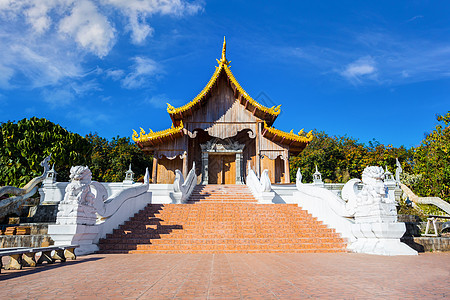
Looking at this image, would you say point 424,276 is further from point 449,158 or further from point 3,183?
point 3,183

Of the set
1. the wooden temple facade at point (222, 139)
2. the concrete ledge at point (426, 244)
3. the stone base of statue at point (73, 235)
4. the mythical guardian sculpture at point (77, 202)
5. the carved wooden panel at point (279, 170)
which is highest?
the wooden temple facade at point (222, 139)

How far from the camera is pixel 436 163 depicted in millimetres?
15383

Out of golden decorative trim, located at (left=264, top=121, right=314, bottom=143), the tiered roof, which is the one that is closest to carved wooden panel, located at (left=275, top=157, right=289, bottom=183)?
the tiered roof

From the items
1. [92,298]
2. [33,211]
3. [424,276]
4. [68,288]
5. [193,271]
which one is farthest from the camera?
[33,211]

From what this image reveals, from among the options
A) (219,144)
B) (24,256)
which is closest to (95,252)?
(24,256)

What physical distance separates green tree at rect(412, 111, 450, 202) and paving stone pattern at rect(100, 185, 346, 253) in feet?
32.6

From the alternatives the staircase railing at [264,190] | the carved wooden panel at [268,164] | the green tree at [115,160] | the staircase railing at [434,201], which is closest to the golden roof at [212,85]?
the carved wooden panel at [268,164]

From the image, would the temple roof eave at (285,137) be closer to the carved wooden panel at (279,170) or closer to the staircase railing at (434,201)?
the carved wooden panel at (279,170)

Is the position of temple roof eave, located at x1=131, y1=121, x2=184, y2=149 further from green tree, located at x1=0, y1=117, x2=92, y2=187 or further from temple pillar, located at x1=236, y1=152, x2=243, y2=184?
green tree, located at x1=0, y1=117, x2=92, y2=187

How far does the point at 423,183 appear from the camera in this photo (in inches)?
649

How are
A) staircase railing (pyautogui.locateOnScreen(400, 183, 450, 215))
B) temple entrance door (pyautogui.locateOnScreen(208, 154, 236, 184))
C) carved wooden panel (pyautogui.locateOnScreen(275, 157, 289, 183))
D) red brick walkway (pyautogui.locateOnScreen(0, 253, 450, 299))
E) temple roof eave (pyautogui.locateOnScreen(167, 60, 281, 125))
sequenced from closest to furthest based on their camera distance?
red brick walkway (pyautogui.locateOnScreen(0, 253, 450, 299)) < staircase railing (pyautogui.locateOnScreen(400, 183, 450, 215)) < temple roof eave (pyautogui.locateOnScreen(167, 60, 281, 125)) < carved wooden panel (pyautogui.locateOnScreen(275, 157, 289, 183)) < temple entrance door (pyautogui.locateOnScreen(208, 154, 236, 184))

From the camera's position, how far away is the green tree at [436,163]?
1499 cm

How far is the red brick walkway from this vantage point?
289 cm

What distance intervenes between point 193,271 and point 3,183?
20321 millimetres
